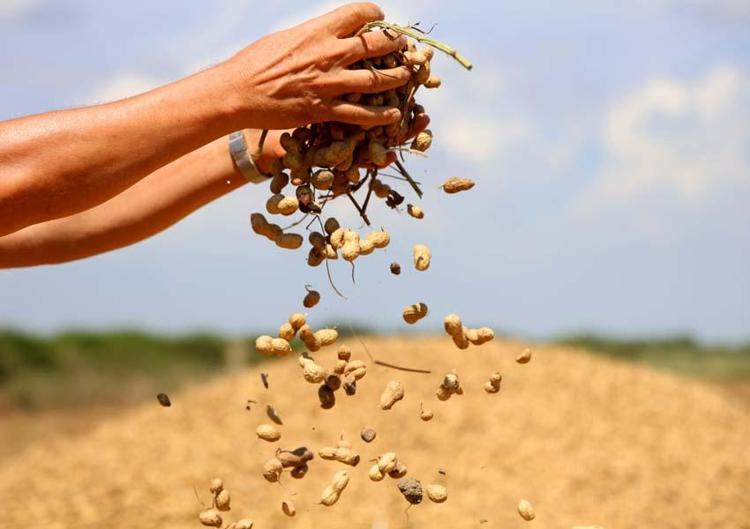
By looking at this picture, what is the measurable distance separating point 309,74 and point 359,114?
0.14 metres

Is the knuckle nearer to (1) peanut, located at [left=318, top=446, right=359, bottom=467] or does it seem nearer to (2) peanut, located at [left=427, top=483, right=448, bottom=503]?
(1) peanut, located at [left=318, top=446, right=359, bottom=467]

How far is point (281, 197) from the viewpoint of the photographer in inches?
93.0

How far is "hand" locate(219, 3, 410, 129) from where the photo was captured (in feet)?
7.00

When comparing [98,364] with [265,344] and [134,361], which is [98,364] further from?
[265,344]

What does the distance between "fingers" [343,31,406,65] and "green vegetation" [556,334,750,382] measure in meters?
12.8

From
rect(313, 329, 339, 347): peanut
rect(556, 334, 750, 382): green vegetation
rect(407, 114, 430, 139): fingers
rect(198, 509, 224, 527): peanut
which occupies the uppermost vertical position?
rect(407, 114, 430, 139): fingers

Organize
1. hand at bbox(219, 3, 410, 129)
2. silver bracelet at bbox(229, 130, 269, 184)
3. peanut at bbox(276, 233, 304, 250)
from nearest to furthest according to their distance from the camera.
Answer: hand at bbox(219, 3, 410, 129), peanut at bbox(276, 233, 304, 250), silver bracelet at bbox(229, 130, 269, 184)

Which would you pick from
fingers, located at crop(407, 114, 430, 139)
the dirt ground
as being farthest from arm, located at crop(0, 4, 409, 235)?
the dirt ground

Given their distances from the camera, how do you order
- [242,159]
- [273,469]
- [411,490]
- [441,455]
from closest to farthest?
[273,469], [411,490], [242,159], [441,455]

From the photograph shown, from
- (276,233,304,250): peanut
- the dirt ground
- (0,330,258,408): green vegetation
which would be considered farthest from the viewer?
(0,330,258,408): green vegetation

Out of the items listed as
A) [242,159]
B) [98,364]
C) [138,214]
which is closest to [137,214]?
[138,214]

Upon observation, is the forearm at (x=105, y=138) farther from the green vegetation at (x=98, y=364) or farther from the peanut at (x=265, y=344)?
the green vegetation at (x=98, y=364)

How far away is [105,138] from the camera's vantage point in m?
2.20

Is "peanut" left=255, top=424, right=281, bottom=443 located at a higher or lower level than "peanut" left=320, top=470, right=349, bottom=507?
higher
